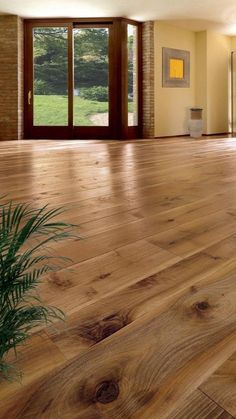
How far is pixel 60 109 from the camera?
8.51 metres

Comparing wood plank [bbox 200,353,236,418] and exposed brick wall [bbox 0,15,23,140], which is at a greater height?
exposed brick wall [bbox 0,15,23,140]

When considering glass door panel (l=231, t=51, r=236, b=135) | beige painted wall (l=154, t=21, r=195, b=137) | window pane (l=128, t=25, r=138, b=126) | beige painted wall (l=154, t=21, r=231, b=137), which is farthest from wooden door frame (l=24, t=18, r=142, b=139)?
glass door panel (l=231, t=51, r=236, b=135)

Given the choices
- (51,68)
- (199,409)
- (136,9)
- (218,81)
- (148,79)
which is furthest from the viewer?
(218,81)

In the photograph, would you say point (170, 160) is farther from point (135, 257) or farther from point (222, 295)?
point (222, 295)

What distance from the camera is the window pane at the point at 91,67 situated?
834 centimetres

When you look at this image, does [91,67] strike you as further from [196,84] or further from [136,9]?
[196,84]

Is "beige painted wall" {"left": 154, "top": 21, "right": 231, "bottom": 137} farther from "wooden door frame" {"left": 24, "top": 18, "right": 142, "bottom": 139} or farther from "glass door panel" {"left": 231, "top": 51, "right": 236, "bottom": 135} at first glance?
"wooden door frame" {"left": 24, "top": 18, "right": 142, "bottom": 139}

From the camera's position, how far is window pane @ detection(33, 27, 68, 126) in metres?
8.31

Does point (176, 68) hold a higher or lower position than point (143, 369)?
higher

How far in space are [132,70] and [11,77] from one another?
243cm

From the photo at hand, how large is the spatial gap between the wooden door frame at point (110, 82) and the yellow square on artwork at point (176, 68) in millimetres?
822

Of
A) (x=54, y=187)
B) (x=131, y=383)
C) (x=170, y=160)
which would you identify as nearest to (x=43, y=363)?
(x=131, y=383)

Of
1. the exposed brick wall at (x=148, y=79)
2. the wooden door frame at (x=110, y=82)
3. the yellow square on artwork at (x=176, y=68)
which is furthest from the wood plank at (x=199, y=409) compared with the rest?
the yellow square on artwork at (x=176, y=68)

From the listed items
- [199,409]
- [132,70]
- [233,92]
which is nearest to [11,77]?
[132,70]
